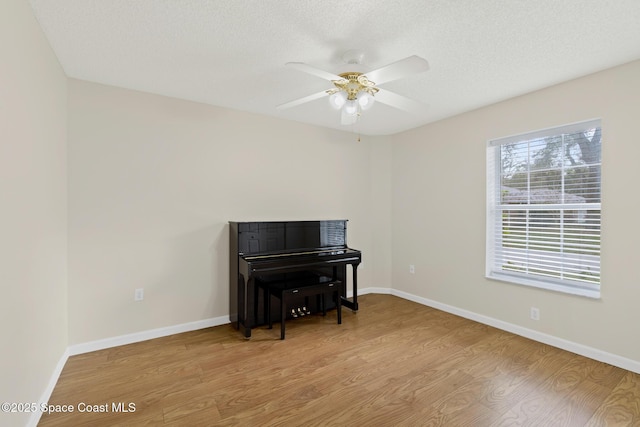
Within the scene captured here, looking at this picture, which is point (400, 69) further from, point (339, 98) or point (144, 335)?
point (144, 335)

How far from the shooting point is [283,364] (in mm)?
2467

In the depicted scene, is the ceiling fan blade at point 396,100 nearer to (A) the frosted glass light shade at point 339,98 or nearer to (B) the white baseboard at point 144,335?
(A) the frosted glass light shade at point 339,98

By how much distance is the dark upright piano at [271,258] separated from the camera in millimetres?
3002

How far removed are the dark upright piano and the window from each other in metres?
1.66

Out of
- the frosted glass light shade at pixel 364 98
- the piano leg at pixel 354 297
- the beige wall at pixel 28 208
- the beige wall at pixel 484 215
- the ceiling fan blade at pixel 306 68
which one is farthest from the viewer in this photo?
the piano leg at pixel 354 297

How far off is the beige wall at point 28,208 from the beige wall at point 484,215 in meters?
3.82

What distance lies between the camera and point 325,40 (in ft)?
6.56

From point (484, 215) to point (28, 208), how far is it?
153 inches

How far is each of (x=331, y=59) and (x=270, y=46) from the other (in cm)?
46

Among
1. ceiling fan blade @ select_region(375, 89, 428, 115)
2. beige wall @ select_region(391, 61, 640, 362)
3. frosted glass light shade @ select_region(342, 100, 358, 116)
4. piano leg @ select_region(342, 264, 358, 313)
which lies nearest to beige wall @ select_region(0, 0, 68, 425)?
frosted glass light shade @ select_region(342, 100, 358, 116)

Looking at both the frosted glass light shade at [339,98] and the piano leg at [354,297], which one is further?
the piano leg at [354,297]

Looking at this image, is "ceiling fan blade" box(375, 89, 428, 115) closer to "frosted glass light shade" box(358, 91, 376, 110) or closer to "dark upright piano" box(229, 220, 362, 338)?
"frosted glass light shade" box(358, 91, 376, 110)

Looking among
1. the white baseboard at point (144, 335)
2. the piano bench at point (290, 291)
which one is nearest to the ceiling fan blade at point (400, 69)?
the piano bench at point (290, 291)

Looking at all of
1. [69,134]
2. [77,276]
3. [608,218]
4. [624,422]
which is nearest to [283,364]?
[77,276]
